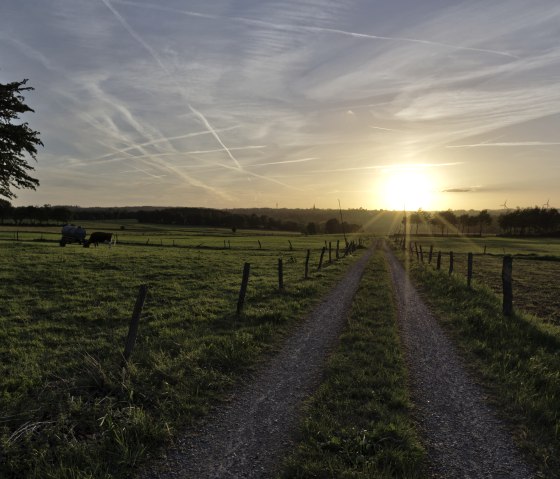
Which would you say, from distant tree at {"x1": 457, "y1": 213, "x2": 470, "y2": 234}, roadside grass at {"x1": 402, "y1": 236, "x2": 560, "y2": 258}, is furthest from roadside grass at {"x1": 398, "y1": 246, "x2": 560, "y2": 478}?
distant tree at {"x1": 457, "y1": 213, "x2": 470, "y2": 234}

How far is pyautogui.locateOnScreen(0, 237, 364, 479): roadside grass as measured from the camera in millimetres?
4973

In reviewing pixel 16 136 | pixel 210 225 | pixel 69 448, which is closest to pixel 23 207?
pixel 210 225

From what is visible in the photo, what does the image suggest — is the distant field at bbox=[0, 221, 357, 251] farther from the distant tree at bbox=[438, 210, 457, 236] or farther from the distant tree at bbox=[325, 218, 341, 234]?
the distant tree at bbox=[438, 210, 457, 236]

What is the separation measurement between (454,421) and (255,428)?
3.32m

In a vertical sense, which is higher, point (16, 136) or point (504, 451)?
point (16, 136)

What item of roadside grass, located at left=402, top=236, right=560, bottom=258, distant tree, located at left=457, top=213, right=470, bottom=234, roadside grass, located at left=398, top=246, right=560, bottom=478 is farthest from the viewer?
distant tree, located at left=457, top=213, right=470, bottom=234

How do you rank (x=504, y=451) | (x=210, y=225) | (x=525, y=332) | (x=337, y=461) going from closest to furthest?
(x=337, y=461), (x=504, y=451), (x=525, y=332), (x=210, y=225)

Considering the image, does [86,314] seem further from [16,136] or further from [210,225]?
[210,225]

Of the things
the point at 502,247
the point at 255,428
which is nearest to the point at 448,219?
the point at 502,247

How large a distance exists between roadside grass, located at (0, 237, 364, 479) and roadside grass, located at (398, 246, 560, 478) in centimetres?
508

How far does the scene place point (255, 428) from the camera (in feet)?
18.1

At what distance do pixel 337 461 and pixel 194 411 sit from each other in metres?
2.61

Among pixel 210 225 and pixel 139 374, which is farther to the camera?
pixel 210 225

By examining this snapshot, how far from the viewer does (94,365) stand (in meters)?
7.09
